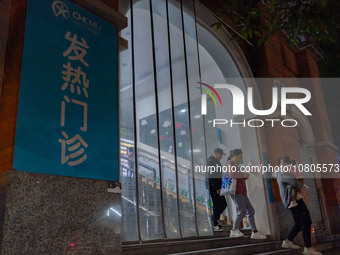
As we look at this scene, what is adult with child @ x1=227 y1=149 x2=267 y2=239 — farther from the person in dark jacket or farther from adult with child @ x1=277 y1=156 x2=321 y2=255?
adult with child @ x1=277 y1=156 x2=321 y2=255

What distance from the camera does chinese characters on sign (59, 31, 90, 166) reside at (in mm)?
2816

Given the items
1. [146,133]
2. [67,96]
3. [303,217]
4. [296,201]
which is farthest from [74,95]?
[303,217]

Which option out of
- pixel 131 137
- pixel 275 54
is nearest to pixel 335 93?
pixel 275 54

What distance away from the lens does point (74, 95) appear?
9.86 feet

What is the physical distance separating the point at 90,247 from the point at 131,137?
1.65 meters

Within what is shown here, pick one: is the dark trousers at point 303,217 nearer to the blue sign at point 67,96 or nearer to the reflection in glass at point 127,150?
the reflection in glass at point 127,150

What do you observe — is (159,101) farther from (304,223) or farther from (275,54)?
(275,54)

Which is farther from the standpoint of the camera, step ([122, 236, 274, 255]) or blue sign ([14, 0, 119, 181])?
step ([122, 236, 274, 255])

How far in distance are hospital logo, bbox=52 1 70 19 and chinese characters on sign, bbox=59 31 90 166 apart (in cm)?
17

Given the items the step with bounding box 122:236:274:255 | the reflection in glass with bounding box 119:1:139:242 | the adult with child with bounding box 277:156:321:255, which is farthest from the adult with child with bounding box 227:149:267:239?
the reflection in glass with bounding box 119:1:139:242

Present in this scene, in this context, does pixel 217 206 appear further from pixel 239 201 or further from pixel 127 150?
pixel 127 150

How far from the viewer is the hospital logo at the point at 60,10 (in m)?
3.07

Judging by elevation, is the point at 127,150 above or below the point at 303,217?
→ above

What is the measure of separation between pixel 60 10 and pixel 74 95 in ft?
2.75
